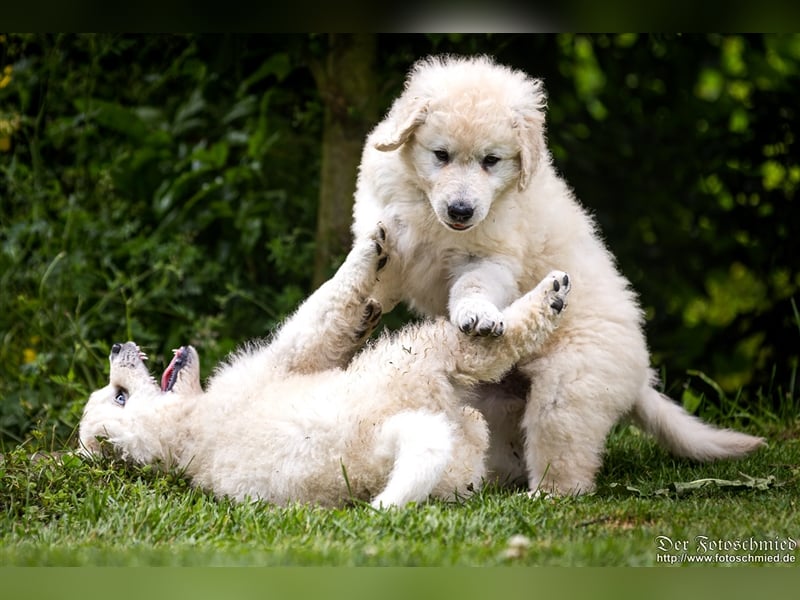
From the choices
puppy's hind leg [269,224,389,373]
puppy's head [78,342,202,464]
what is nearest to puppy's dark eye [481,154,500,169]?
puppy's hind leg [269,224,389,373]

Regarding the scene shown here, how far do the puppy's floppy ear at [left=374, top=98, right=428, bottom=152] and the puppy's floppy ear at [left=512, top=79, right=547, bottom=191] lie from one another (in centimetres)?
39

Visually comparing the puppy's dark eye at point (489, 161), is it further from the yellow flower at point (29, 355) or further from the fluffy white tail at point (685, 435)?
the yellow flower at point (29, 355)

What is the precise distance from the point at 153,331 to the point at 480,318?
129 inches

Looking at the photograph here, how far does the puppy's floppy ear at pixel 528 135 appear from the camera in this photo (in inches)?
181

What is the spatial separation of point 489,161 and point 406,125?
1.23 ft

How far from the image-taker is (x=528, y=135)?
464 cm

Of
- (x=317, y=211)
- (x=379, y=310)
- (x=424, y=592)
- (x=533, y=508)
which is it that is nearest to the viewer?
(x=424, y=592)

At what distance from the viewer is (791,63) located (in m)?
7.00

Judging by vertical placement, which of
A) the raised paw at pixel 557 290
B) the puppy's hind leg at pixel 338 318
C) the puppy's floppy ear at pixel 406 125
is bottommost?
the puppy's hind leg at pixel 338 318

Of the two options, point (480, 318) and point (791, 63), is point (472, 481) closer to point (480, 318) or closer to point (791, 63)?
point (480, 318)

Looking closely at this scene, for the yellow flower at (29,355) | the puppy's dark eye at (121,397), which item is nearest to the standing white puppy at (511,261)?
the puppy's dark eye at (121,397)

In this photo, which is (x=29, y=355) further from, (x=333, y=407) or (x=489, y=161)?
(x=489, y=161)

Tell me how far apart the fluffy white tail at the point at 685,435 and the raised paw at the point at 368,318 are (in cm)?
124

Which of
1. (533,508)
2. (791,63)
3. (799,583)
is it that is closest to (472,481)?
(533,508)
